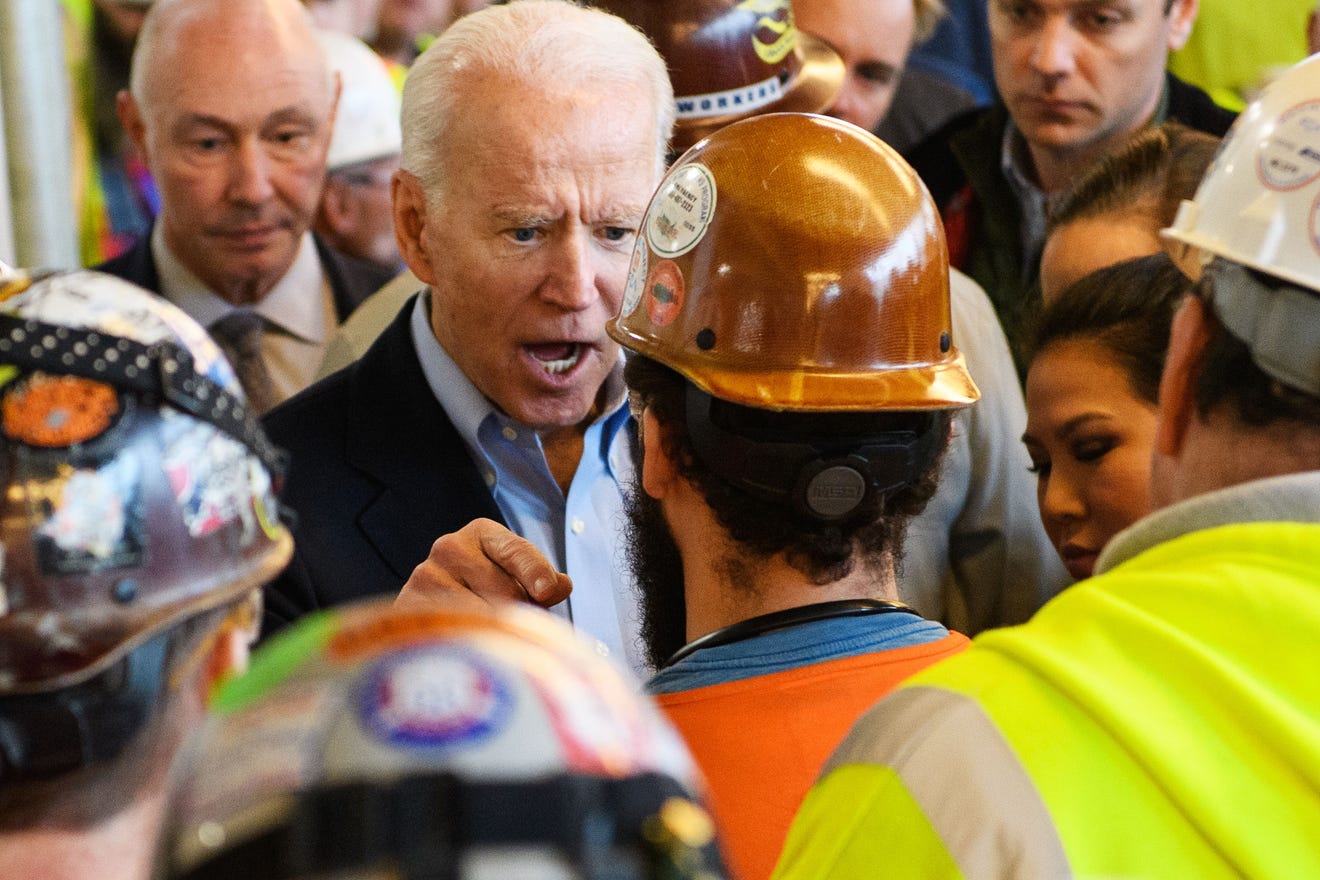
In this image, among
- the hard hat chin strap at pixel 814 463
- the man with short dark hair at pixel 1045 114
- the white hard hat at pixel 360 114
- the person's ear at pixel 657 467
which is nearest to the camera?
the hard hat chin strap at pixel 814 463

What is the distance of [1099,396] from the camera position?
9.40 feet

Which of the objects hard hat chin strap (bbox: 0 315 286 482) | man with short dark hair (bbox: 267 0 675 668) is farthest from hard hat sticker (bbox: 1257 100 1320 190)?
man with short dark hair (bbox: 267 0 675 668)

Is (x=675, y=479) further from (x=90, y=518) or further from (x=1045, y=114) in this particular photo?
(x=1045, y=114)

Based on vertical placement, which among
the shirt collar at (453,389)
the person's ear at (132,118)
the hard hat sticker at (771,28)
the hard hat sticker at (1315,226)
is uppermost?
the hard hat sticker at (1315,226)

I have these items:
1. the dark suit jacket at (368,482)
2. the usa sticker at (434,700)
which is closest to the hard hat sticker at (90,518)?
the usa sticker at (434,700)

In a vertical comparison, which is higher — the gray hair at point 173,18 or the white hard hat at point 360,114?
the gray hair at point 173,18

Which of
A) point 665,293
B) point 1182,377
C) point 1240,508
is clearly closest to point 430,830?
point 1240,508

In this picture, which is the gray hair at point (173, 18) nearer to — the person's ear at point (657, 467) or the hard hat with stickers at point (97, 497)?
the person's ear at point (657, 467)

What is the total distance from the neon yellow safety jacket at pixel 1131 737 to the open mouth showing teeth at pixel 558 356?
61.2 inches

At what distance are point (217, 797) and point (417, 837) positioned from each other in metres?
0.13

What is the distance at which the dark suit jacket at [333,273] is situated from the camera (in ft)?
14.8

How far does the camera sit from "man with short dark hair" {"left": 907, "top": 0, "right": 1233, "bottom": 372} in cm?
433

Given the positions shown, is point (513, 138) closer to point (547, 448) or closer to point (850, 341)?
point (547, 448)

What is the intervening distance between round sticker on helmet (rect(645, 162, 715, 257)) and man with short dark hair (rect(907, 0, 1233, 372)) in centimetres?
203
